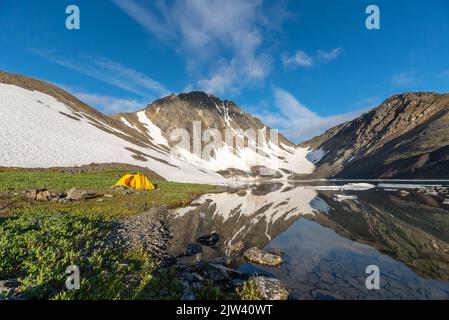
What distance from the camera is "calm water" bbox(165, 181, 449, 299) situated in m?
10.1

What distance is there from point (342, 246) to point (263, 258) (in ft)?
21.2

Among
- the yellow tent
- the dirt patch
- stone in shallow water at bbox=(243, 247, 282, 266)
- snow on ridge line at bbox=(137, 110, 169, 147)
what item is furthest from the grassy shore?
snow on ridge line at bbox=(137, 110, 169, 147)

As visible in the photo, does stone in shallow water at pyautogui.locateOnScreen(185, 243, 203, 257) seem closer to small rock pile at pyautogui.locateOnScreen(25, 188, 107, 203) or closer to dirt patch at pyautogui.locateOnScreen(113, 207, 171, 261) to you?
dirt patch at pyautogui.locateOnScreen(113, 207, 171, 261)

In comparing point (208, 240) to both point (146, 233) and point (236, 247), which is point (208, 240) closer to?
point (236, 247)

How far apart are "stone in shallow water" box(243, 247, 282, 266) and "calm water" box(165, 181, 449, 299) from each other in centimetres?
48

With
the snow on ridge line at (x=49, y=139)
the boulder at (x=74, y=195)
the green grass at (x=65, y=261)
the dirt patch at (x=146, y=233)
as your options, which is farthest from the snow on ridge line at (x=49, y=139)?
the green grass at (x=65, y=261)

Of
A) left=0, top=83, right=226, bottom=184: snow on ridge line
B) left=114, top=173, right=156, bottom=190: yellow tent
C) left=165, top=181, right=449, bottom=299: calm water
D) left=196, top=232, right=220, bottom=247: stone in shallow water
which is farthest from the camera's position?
left=0, top=83, right=226, bottom=184: snow on ridge line

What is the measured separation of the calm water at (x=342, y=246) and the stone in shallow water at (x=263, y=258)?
1.59 feet

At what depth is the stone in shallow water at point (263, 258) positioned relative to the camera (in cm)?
1252

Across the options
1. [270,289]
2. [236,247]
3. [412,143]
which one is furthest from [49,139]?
[412,143]

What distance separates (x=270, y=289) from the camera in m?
8.98
